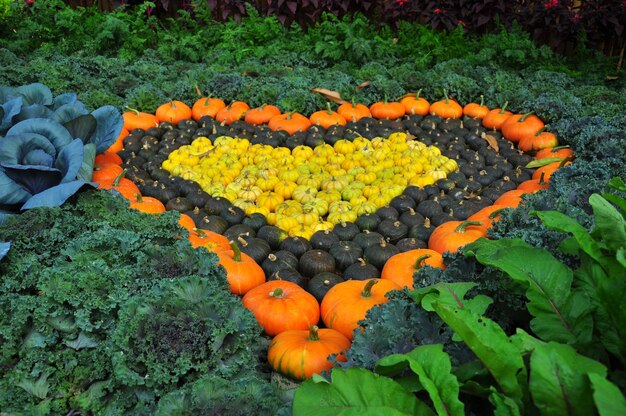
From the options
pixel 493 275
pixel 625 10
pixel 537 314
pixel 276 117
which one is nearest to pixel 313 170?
pixel 276 117

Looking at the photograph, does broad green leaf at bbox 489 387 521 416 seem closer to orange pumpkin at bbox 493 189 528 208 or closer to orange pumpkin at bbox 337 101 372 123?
orange pumpkin at bbox 493 189 528 208

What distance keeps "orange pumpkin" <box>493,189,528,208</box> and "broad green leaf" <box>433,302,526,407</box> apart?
2746 millimetres

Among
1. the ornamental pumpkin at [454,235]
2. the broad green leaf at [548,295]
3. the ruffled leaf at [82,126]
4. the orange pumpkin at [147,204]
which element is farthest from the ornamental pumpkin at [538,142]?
the ruffled leaf at [82,126]

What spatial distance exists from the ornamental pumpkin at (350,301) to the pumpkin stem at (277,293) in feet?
0.86

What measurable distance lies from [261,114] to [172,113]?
0.96 m

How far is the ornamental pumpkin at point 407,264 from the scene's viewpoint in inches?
138

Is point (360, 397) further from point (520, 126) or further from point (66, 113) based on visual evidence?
point (520, 126)

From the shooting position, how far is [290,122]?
19.5 ft

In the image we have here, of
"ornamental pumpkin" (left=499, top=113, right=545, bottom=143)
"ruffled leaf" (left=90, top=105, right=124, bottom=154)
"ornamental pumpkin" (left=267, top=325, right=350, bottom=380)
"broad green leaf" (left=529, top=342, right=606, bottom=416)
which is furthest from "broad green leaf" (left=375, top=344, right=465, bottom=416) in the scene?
"ornamental pumpkin" (left=499, top=113, right=545, bottom=143)

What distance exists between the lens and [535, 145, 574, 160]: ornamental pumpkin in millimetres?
5310

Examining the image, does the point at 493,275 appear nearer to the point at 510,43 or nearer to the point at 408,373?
the point at 408,373

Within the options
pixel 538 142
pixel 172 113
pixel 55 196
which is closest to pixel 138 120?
pixel 172 113

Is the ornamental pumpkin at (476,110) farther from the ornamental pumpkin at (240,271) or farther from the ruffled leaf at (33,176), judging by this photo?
the ruffled leaf at (33,176)

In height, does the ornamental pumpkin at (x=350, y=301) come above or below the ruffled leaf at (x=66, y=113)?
below
